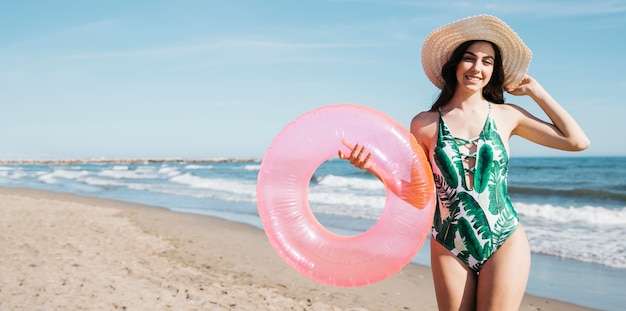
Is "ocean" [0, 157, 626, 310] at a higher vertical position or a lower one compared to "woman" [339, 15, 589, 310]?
lower

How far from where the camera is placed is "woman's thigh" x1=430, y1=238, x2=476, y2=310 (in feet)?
7.70

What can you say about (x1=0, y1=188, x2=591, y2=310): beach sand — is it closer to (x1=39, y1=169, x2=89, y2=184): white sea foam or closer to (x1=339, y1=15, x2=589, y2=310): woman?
(x1=339, y1=15, x2=589, y2=310): woman

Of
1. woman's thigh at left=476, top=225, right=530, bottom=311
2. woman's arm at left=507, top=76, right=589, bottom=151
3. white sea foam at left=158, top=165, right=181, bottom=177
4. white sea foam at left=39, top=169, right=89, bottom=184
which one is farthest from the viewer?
white sea foam at left=158, top=165, right=181, bottom=177

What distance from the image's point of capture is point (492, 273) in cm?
230

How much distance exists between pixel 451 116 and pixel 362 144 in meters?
0.43

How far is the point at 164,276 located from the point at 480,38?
15.4 feet

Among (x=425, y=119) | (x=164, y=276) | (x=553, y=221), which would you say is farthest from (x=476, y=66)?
(x=553, y=221)

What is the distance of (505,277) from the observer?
2281 mm

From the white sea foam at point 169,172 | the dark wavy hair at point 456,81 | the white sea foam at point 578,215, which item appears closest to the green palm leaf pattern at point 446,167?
the dark wavy hair at point 456,81

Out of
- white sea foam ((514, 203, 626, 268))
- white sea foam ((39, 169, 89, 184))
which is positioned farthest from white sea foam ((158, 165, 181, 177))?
white sea foam ((514, 203, 626, 268))

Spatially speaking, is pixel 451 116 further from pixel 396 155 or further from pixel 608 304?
pixel 608 304

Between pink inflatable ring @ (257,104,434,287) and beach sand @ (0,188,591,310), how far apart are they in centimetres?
253

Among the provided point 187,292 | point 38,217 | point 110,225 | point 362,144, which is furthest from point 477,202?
point 38,217

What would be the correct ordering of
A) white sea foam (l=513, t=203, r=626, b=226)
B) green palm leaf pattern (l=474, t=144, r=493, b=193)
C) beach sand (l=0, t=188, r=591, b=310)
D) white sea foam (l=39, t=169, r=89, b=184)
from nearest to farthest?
green palm leaf pattern (l=474, t=144, r=493, b=193), beach sand (l=0, t=188, r=591, b=310), white sea foam (l=513, t=203, r=626, b=226), white sea foam (l=39, t=169, r=89, b=184)
